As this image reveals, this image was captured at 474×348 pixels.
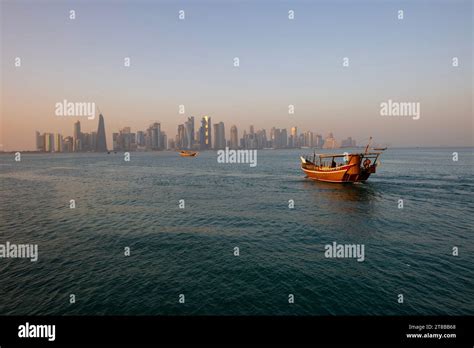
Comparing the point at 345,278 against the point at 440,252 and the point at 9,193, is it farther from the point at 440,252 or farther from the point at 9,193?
the point at 9,193

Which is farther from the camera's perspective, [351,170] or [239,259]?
[351,170]

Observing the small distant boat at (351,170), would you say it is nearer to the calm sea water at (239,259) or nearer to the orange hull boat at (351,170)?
the orange hull boat at (351,170)

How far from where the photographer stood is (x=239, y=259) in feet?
74.2

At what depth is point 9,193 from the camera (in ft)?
179

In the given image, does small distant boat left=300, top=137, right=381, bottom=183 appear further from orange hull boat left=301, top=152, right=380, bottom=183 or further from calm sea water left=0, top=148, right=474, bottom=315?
calm sea water left=0, top=148, right=474, bottom=315

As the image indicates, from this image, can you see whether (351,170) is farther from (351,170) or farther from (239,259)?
(239,259)

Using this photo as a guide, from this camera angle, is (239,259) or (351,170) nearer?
(239,259)

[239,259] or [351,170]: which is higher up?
[351,170]

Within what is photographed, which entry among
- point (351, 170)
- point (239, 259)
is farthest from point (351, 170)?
point (239, 259)

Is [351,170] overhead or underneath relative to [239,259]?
overhead

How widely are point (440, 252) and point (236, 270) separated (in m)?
18.3

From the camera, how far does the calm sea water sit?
16469mm

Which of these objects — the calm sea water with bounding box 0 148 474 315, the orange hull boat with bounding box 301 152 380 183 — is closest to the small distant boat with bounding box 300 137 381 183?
the orange hull boat with bounding box 301 152 380 183

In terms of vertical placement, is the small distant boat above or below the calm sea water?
above
